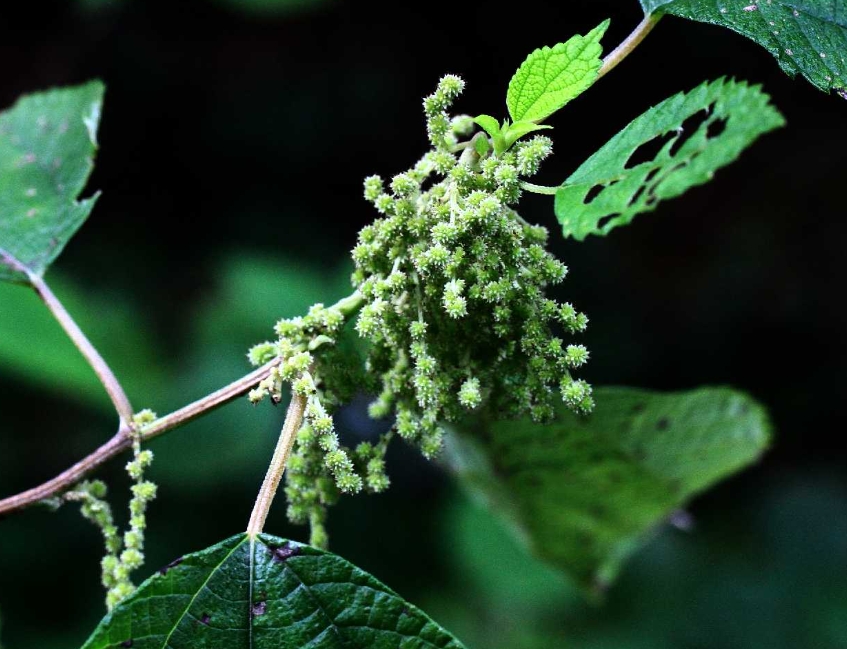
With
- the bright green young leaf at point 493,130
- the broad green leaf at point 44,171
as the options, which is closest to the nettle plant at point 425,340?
the bright green young leaf at point 493,130

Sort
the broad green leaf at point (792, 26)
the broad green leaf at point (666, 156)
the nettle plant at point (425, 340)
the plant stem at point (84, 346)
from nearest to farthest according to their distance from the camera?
the broad green leaf at point (666, 156), the nettle plant at point (425, 340), the broad green leaf at point (792, 26), the plant stem at point (84, 346)

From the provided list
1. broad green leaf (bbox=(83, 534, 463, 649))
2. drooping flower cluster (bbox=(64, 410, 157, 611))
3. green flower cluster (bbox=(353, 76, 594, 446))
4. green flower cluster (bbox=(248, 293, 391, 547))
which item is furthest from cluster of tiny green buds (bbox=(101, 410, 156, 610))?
green flower cluster (bbox=(353, 76, 594, 446))

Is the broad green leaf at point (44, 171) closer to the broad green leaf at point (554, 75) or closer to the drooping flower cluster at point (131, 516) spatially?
the drooping flower cluster at point (131, 516)

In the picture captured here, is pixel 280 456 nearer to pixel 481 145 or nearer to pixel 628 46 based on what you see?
pixel 481 145

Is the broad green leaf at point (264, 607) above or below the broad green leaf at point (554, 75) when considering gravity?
below

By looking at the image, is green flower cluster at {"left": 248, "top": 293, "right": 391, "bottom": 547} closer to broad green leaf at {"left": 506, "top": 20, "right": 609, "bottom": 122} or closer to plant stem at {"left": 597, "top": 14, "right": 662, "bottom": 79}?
broad green leaf at {"left": 506, "top": 20, "right": 609, "bottom": 122}

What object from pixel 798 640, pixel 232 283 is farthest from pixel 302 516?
pixel 798 640

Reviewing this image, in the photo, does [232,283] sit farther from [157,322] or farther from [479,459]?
[479,459]
